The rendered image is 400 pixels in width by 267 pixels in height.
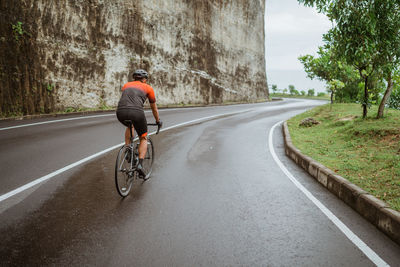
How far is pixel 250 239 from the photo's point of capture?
141 inches

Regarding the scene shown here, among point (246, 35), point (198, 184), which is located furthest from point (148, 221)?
point (246, 35)

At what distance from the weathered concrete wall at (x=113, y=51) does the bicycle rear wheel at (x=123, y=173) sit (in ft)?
43.7

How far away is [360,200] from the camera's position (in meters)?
4.60

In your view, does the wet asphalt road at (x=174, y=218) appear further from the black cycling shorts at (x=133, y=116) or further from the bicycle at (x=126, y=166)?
the black cycling shorts at (x=133, y=116)

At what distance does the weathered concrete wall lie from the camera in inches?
656

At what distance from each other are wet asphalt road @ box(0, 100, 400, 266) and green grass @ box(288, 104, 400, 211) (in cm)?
74

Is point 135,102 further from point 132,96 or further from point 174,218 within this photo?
point 174,218

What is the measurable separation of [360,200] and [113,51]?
23.0 metres

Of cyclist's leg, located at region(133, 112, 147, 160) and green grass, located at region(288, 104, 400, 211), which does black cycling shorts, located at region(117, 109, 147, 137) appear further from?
green grass, located at region(288, 104, 400, 211)

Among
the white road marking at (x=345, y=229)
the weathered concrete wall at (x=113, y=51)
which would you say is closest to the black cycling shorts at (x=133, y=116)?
the white road marking at (x=345, y=229)

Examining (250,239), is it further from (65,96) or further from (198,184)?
(65,96)

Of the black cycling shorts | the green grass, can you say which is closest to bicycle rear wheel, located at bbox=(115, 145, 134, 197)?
the black cycling shorts

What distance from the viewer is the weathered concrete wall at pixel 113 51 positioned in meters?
16.7

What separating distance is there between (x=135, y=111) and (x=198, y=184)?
1826 millimetres
